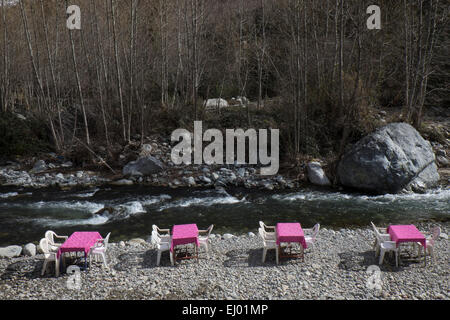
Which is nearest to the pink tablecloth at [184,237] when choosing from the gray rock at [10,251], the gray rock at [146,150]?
the gray rock at [10,251]

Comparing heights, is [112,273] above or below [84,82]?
below

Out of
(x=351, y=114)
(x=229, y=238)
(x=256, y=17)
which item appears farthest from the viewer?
(x=256, y=17)

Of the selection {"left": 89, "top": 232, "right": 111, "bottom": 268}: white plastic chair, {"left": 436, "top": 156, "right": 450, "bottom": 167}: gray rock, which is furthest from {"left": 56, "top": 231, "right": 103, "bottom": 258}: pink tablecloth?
{"left": 436, "top": 156, "right": 450, "bottom": 167}: gray rock

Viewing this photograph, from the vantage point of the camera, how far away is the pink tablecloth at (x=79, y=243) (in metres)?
6.59

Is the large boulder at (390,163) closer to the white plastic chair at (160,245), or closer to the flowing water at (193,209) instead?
the flowing water at (193,209)

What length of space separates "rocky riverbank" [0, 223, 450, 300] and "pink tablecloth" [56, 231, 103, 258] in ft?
1.35

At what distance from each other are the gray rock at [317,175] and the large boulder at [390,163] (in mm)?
487

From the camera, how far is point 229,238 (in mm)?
8203

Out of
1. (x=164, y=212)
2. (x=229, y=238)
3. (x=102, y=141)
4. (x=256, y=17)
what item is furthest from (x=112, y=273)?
(x=256, y=17)

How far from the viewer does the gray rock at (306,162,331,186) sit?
41.5 feet

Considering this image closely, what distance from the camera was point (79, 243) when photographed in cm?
676
